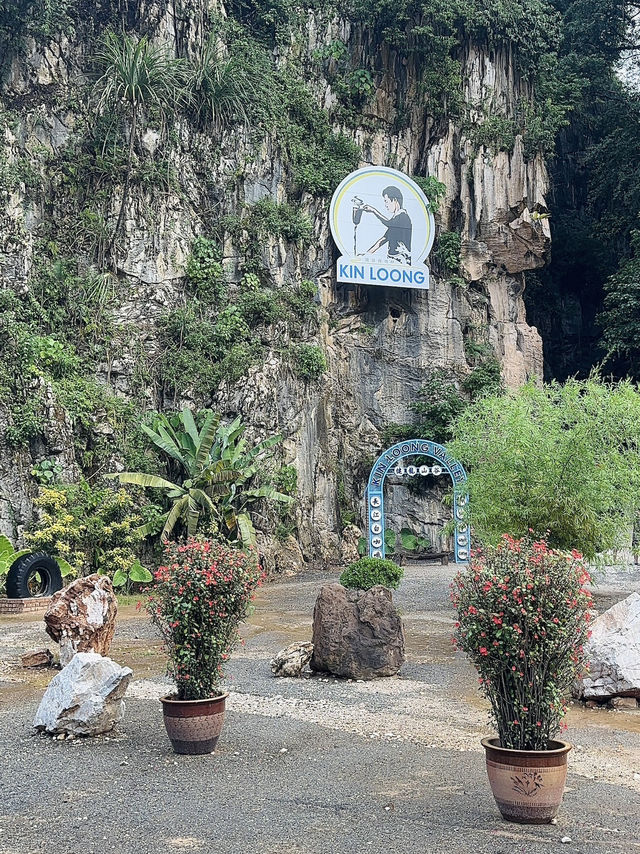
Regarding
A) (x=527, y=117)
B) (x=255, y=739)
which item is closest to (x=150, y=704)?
(x=255, y=739)

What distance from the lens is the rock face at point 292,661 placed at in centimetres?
984

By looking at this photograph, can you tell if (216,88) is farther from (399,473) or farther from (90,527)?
(90,527)

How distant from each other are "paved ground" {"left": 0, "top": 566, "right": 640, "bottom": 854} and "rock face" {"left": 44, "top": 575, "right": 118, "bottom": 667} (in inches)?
24.0

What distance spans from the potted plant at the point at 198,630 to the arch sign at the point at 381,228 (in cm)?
1900

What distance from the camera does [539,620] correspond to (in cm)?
510

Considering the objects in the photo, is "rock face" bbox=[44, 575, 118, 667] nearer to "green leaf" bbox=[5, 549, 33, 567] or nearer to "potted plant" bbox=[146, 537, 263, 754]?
"potted plant" bbox=[146, 537, 263, 754]

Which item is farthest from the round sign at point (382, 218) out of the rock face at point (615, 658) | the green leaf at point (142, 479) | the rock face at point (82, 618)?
the rock face at point (615, 658)

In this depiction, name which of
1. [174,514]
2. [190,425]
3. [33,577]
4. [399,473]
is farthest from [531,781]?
[399,473]

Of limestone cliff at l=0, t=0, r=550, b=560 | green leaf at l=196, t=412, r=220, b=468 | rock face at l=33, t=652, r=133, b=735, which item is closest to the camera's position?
rock face at l=33, t=652, r=133, b=735

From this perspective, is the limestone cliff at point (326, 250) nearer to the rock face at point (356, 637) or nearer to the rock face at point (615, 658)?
the rock face at point (356, 637)

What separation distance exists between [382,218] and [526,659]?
71.9 feet

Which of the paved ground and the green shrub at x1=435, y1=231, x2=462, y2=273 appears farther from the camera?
the green shrub at x1=435, y1=231, x2=462, y2=273

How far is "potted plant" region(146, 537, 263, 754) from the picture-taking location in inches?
257

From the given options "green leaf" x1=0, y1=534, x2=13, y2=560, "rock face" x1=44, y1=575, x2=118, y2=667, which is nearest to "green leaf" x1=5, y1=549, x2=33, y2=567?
"green leaf" x1=0, y1=534, x2=13, y2=560
